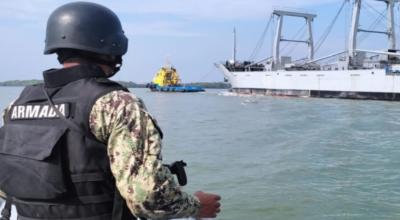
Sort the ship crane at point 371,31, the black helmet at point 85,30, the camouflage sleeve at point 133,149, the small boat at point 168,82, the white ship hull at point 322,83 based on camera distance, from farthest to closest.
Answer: the small boat at point 168,82 < the ship crane at point 371,31 < the white ship hull at point 322,83 < the black helmet at point 85,30 < the camouflage sleeve at point 133,149

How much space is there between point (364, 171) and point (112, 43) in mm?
8828

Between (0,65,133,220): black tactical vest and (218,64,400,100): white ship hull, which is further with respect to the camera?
(218,64,400,100): white ship hull

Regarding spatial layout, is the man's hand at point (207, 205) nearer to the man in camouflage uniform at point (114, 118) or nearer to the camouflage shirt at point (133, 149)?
the man in camouflage uniform at point (114, 118)

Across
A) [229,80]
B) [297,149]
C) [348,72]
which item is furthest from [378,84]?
[297,149]

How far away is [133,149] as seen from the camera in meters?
1.49

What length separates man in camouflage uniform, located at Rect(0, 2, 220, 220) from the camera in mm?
1497

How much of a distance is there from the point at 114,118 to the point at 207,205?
0.52 meters

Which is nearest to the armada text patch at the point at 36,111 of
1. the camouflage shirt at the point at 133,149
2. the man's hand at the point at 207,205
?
the camouflage shirt at the point at 133,149

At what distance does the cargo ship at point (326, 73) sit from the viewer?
42688 mm

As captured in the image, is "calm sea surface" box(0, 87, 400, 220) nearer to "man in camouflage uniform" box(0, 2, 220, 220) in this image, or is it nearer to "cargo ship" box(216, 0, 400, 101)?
"man in camouflage uniform" box(0, 2, 220, 220)

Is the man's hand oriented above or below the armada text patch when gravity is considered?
below

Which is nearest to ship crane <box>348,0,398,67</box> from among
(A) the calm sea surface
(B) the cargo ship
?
(B) the cargo ship

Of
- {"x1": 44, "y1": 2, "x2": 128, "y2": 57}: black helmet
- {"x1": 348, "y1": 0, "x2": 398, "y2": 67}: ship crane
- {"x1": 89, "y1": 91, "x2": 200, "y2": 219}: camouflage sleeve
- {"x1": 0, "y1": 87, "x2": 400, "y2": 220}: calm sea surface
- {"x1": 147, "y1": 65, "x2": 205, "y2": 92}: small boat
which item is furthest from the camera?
{"x1": 147, "y1": 65, "x2": 205, "y2": 92}: small boat

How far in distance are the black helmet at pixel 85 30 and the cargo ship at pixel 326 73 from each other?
42.1 m
